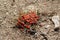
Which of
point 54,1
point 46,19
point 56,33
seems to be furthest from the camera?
point 54,1

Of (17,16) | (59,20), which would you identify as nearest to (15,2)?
(17,16)

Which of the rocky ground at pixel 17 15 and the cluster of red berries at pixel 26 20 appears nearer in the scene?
the rocky ground at pixel 17 15

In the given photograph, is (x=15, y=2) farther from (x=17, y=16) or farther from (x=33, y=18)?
(x=33, y=18)

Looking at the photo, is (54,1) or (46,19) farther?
(54,1)

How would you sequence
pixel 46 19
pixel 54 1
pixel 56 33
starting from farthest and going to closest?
pixel 54 1, pixel 46 19, pixel 56 33

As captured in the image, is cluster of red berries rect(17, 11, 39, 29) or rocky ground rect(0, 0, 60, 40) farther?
cluster of red berries rect(17, 11, 39, 29)

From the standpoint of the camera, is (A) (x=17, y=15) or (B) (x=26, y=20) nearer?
(B) (x=26, y=20)
